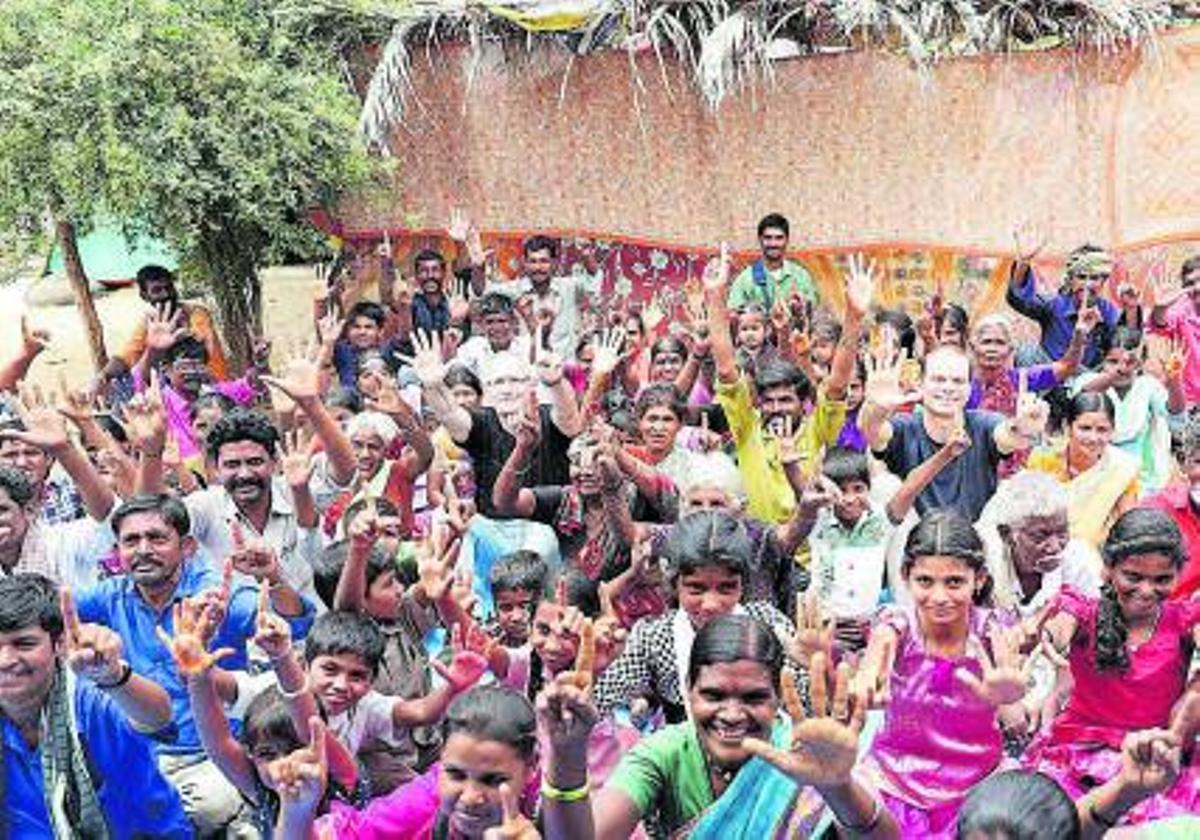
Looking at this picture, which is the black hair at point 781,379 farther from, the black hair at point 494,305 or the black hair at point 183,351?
the black hair at point 183,351

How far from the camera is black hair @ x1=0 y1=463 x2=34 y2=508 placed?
4832 mm

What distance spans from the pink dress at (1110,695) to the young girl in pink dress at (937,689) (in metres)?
0.20

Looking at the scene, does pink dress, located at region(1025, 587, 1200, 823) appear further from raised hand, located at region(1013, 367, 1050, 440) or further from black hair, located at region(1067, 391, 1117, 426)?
black hair, located at region(1067, 391, 1117, 426)

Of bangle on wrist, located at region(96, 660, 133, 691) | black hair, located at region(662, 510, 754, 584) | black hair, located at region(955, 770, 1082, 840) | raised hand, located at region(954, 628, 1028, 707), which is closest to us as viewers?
black hair, located at region(955, 770, 1082, 840)

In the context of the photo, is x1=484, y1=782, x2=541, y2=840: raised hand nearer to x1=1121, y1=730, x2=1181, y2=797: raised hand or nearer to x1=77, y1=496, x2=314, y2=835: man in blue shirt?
x1=1121, y1=730, x2=1181, y2=797: raised hand

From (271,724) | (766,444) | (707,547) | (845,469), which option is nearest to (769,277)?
(766,444)

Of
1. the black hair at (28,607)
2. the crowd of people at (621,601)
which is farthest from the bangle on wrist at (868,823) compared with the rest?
the black hair at (28,607)

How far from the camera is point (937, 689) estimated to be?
381 centimetres

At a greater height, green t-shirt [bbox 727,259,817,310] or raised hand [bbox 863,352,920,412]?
green t-shirt [bbox 727,259,817,310]

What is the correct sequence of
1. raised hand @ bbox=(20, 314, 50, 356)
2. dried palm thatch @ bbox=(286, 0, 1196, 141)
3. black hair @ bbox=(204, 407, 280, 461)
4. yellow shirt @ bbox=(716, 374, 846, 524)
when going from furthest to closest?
dried palm thatch @ bbox=(286, 0, 1196, 141), raised hand @ bbox=(20, 314, 50, 356), yellow shirt @ bbox=(716, 374, 846, 524), black hair @ bbox=(204, 407, 280, 461)

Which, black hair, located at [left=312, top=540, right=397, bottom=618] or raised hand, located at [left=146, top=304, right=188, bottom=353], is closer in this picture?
black hair, located at [left=312, top=540, right=397, bottom=618]

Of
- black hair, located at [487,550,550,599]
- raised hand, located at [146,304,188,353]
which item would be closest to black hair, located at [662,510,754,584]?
black hair, located at [487,550,550,599]

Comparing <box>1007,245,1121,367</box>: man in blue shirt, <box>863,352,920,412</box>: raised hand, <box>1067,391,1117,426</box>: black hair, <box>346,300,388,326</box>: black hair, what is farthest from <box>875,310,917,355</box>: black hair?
<box>346,300,388,326</box>: black hair

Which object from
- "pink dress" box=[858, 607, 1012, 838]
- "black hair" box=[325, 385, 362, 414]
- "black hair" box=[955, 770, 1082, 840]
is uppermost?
"black hair" box=[325, 385, 362, 414]
